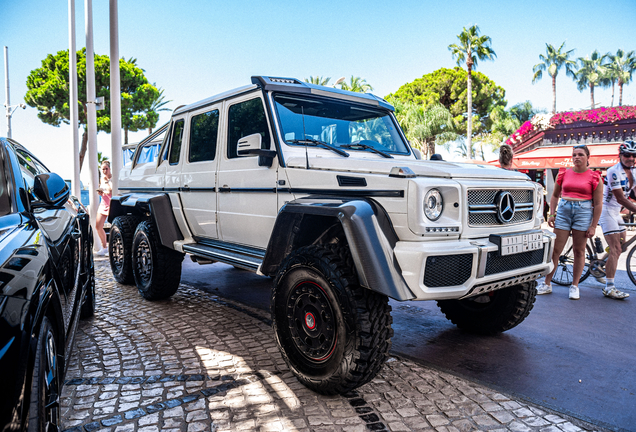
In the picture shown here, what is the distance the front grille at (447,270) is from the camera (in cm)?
263

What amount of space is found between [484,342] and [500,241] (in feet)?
4.77

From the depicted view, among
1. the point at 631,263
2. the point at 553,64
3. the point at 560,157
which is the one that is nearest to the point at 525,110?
the point at 553,64

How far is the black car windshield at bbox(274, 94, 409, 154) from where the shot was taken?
380 centimetres

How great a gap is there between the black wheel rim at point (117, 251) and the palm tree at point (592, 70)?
82633 millimetres

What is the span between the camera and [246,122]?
4070 millimetres

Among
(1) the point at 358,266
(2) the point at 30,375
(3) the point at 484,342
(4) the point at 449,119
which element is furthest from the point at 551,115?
(2) the point at 30,375

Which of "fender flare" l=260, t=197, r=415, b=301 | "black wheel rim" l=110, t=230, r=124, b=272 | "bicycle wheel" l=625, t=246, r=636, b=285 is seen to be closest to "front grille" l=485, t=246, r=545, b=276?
"fender flare" l=260, t=197, r=415, b=301

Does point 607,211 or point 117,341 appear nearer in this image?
point 117,341

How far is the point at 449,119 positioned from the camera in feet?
127

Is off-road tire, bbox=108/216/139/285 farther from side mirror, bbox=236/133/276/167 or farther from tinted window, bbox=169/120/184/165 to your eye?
side mirror, bbox=236/133/276/167

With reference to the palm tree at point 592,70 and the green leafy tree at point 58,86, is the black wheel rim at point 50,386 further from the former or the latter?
the palm tree at point 592,70

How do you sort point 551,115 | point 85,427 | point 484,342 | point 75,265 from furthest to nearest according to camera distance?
point 551,115 → point 484,342 → point 75,265 → point 85,427

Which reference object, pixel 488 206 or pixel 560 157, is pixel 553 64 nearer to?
pixel 560 157

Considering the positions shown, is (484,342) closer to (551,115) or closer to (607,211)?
(607,211)
